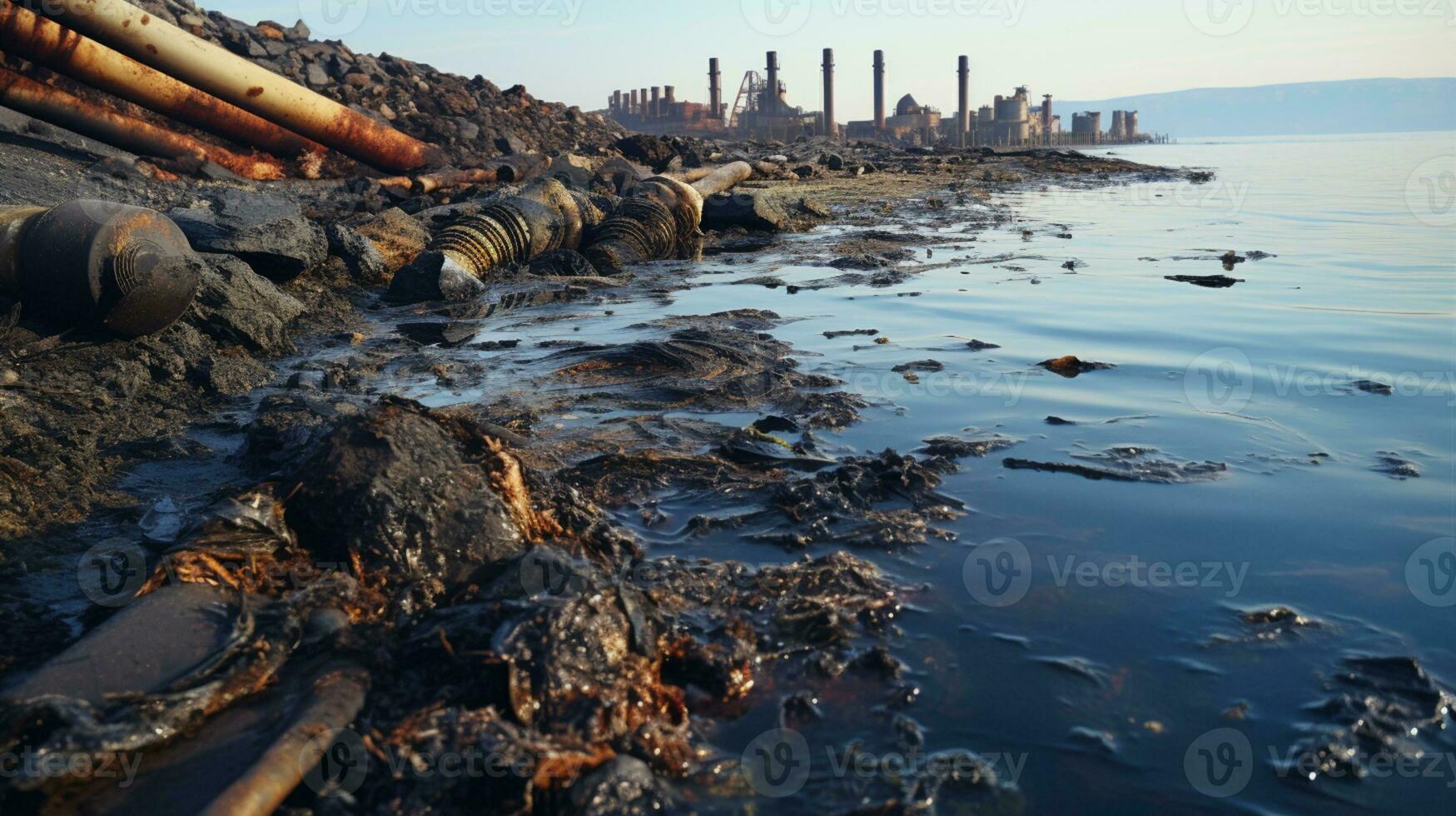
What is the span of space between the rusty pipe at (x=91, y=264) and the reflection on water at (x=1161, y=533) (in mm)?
2364

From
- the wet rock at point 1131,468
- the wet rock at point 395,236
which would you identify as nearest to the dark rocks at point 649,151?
the wet rock at point 395,236

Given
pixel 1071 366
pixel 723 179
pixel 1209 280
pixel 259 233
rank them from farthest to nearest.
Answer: pixel 723 179 → pixel 1209 280 → pixel 259 233 → pixel 1071 366

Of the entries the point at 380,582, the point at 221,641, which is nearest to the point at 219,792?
the point at 221,641

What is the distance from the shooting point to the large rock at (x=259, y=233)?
23.6 ft

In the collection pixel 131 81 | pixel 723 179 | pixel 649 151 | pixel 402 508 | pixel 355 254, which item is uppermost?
pixel 131 81

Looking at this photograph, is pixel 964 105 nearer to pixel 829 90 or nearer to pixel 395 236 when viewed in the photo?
pixel 829 90

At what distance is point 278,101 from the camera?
1255 centimetres

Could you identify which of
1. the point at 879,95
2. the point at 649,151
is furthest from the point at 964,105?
the point at 649,151

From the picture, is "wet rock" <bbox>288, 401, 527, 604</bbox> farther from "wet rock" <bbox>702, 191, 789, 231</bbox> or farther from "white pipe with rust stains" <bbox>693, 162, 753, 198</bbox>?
"white pipe with rust stains" <bbox>693, 162, 753, 198</bbox>

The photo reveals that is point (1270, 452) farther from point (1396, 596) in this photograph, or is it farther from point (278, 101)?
point (278, 101)

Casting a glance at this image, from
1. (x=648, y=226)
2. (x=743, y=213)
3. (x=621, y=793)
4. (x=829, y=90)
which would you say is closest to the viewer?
(x=621, y=793)

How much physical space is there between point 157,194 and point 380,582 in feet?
27.5

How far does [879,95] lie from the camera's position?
54.1 m

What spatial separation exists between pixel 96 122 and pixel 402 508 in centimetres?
1043
